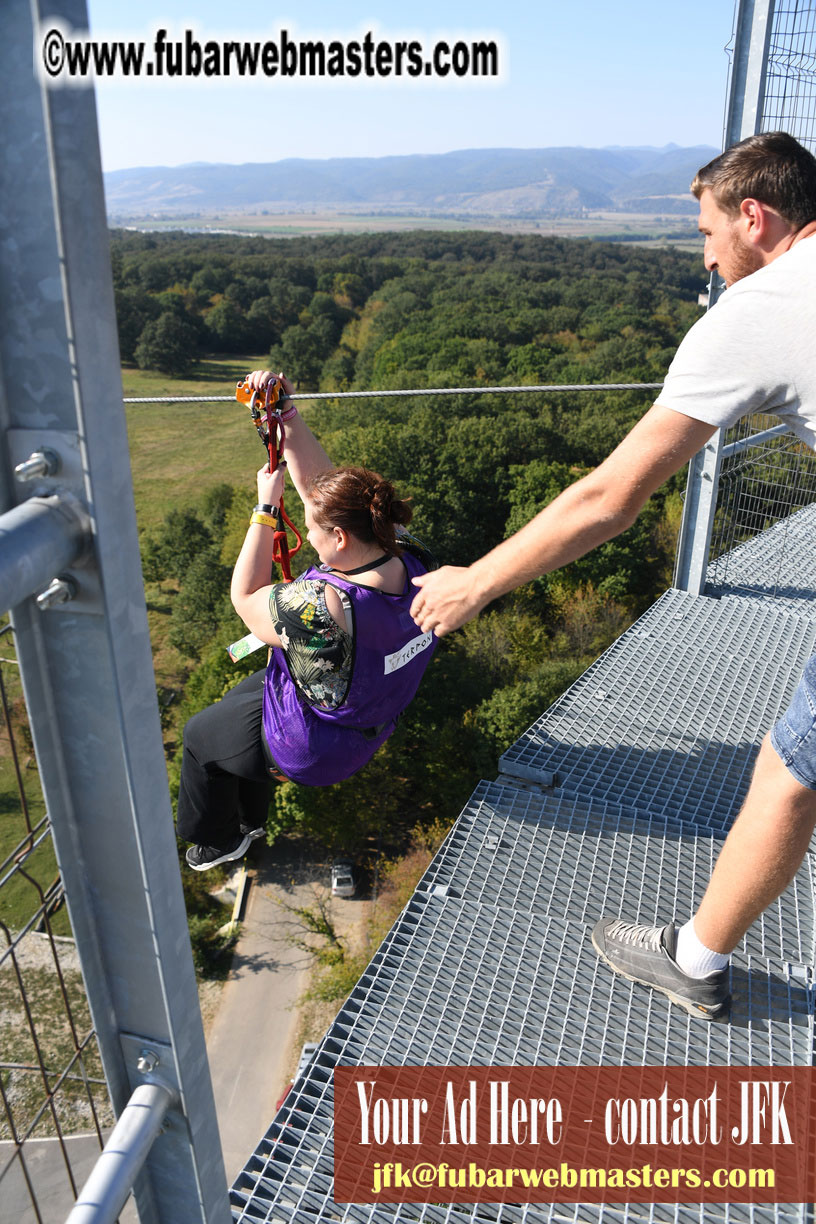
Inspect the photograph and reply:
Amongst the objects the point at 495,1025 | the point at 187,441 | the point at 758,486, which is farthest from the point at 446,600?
the point at 187,441

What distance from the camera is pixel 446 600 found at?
2.49 meters

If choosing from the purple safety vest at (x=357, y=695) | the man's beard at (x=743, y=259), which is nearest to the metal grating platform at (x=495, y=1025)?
the purple safety vest at (x=357, y=695)

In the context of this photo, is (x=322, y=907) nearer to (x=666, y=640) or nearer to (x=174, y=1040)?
(x=666, y=640)

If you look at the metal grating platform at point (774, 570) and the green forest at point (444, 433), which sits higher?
the metal grating platform at point (774, 570)

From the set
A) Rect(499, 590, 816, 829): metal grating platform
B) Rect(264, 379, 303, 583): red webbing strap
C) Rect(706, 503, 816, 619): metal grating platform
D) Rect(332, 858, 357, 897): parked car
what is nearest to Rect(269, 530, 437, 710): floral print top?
Rect(264, 379, 303, 583): red webbing strap

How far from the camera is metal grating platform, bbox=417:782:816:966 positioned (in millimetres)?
4016

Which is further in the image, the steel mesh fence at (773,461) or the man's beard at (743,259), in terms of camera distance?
the steel mesh fence at (773,461)

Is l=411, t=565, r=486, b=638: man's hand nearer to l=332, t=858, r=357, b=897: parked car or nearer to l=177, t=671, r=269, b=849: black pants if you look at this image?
l=177, t=671, r=269, b=849: black pants

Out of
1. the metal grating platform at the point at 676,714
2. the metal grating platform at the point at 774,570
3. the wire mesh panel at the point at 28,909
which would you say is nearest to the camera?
the wire mesh panel at the point at 28,909

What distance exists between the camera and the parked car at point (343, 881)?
24281mm

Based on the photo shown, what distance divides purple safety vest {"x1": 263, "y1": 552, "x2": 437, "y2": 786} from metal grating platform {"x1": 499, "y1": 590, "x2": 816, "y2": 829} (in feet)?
5.99

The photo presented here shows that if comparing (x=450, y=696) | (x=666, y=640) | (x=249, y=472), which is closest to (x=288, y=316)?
(x=249, y=472)

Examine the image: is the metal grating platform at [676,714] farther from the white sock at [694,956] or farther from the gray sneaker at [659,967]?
the white sock at [694,956]

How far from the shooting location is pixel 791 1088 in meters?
3.26
